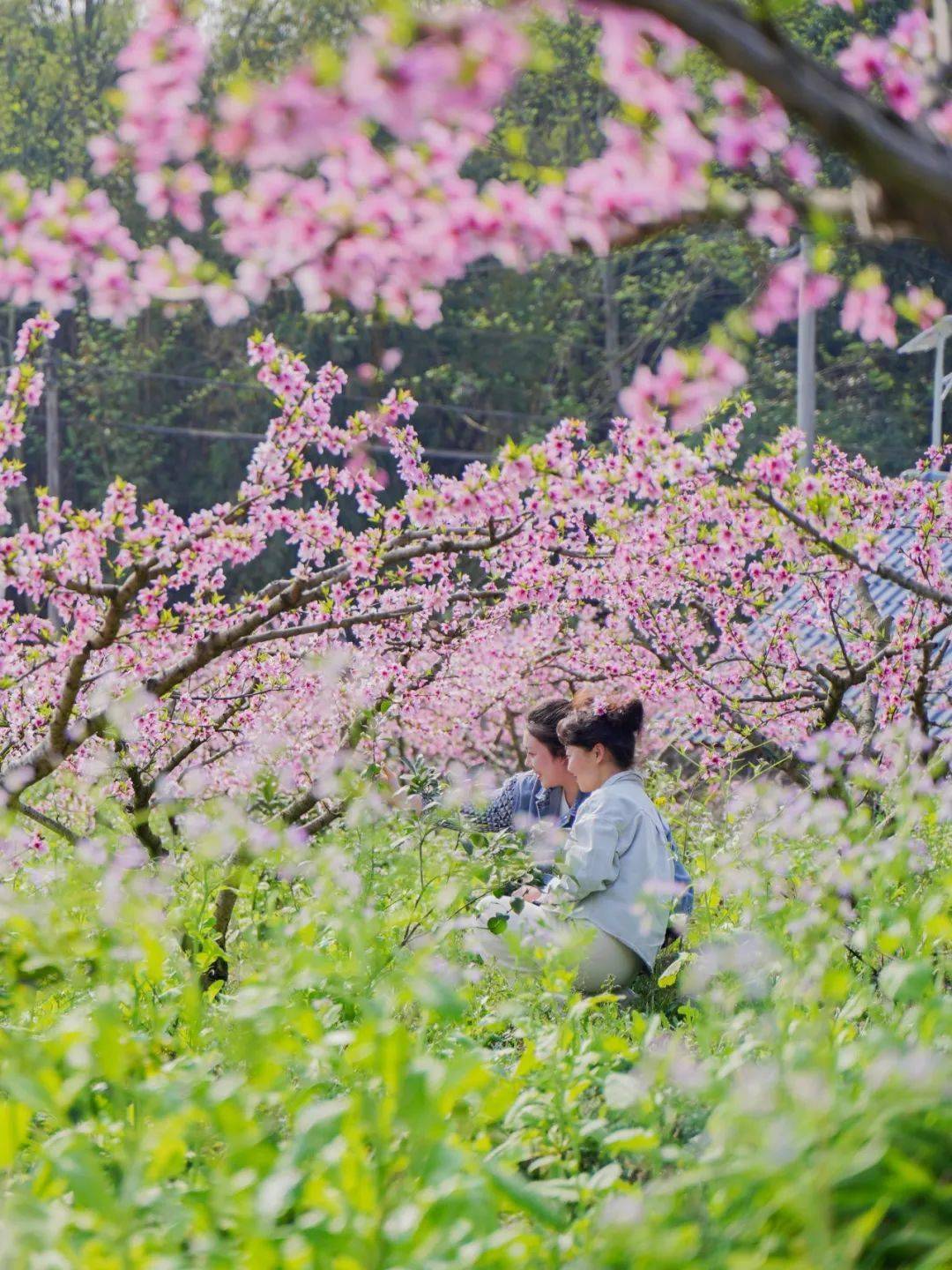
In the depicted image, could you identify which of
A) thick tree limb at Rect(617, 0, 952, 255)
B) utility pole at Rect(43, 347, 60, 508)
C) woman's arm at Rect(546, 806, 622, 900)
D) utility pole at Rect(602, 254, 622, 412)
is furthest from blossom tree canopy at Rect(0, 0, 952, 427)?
utility pole at Rect(602, 254, 622, 412)

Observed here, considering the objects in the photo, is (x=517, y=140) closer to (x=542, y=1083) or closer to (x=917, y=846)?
(x=542, y=1083)

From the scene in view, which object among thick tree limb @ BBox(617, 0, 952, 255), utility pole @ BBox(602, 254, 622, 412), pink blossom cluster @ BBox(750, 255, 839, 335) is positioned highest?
utility pole @ BBox(602, 254, 622, 412)

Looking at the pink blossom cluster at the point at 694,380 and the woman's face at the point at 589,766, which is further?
the woman's face at the point at 589,766

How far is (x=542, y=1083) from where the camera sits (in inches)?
110

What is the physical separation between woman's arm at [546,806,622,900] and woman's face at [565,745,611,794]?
0.29 meters

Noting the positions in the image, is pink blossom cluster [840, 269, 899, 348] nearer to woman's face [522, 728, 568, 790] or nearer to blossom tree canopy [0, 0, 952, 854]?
blossom tree canopy [0, 0, 952, 854]

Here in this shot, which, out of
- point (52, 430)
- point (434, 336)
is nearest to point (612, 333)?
point (434, 336)

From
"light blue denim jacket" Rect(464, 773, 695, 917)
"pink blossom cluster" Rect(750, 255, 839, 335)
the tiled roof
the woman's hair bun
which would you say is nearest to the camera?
"pink blossom cluster" Rect(750, 255, 839, 335)

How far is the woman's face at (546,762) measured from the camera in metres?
5.46

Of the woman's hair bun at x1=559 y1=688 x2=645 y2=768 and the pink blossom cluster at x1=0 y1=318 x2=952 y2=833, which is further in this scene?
the woman's hair bun at x1=559 y1=688 x2=645 y2=768

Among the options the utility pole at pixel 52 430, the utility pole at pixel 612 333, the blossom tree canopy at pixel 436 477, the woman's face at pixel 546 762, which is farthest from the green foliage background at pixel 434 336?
the woman's face at pixel 546 762

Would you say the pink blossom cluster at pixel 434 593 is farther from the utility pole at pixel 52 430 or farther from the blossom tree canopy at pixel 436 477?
the utility pole at pixel 52 430

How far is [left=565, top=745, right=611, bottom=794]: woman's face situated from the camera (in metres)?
4.91

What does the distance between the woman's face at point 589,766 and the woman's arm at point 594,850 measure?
289 mm
